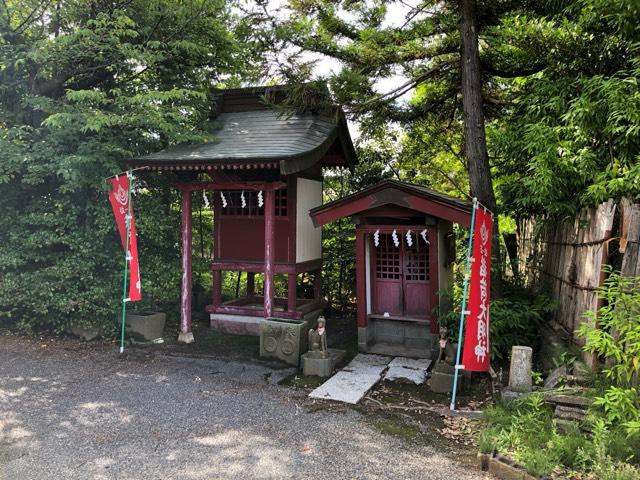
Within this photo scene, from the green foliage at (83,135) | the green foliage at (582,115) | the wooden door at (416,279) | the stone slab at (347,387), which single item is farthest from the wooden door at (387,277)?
the green foliage at (83,135)

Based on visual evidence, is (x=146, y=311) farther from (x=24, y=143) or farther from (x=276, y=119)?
(x=276, y=119)

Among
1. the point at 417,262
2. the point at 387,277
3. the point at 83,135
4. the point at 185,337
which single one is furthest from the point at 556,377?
the point at 83,135

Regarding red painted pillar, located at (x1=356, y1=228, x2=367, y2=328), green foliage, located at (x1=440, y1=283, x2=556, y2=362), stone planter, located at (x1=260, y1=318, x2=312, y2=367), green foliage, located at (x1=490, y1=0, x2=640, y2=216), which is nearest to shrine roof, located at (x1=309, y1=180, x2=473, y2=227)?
red painted pillar, located at (x1=356, y1=228, x2=367, y2=328)

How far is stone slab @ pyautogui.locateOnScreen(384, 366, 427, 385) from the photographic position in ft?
24.9

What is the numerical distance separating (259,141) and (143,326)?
4815 mm

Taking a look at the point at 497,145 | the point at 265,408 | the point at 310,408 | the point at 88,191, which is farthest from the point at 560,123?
the point at 88,191

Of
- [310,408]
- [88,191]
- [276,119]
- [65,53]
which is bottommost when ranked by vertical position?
[310,408]

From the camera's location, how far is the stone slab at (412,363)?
27.1 ft

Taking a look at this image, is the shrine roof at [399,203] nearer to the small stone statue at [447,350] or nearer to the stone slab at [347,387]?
the small stone statue at [447,350]

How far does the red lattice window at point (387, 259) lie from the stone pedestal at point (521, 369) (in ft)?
11.9

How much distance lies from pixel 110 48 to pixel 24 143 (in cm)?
279

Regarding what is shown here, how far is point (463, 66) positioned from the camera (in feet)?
28.8

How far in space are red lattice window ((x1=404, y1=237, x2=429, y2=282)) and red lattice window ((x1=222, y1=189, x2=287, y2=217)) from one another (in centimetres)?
302

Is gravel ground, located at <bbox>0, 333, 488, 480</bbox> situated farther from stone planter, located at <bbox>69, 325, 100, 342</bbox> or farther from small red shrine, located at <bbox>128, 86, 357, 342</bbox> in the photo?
small red shrine, located at <bbox>128, 86, 357, 342</bbox>
